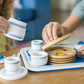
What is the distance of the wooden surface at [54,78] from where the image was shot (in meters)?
0.57

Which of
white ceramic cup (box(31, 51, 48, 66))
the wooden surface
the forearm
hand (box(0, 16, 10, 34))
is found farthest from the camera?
the forearm

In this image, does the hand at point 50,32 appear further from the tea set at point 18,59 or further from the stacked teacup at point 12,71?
the stacked teacup at point 12,71

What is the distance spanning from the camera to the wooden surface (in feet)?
1.87

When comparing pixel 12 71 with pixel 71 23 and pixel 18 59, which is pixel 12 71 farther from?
pixel 71 23

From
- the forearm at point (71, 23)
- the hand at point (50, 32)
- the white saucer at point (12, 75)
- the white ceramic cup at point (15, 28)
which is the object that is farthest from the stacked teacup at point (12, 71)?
the forearm at point (71, 23)

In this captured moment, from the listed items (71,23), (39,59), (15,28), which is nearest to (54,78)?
(39,59)

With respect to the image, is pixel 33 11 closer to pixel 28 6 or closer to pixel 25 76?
pixel 28 6

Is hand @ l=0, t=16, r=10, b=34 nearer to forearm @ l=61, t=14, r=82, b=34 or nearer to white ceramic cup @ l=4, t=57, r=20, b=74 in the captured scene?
white ceramic cup @ l=4, t=57, r=20, b=74

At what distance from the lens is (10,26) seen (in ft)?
2.59

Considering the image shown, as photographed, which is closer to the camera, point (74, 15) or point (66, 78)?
point (66, 78)

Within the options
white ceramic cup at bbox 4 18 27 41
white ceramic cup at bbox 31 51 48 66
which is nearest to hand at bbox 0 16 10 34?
white ceramic cup at bbox 4 18 27 41

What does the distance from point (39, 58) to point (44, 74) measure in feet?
0.27

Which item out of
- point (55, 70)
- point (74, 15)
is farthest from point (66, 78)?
point (74, 15)

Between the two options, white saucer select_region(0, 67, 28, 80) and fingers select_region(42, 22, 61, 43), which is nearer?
white saucer select_region(0, 67, 28, 80)
